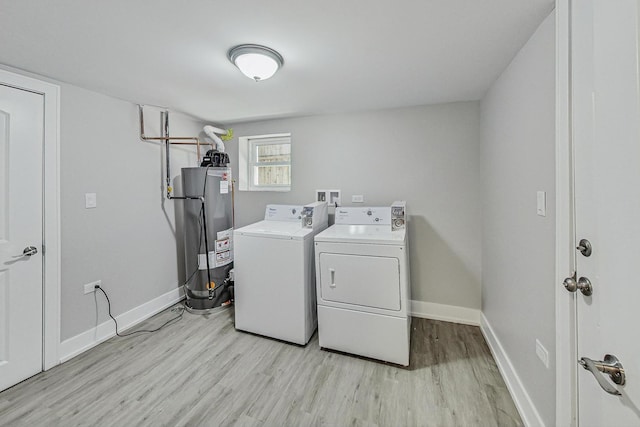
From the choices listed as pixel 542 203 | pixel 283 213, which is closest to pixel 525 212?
pixel 542 203

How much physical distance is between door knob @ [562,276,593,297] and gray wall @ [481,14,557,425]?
0.67 ft

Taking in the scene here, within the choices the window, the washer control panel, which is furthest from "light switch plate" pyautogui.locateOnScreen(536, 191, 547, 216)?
the window

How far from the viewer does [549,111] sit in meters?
1.25

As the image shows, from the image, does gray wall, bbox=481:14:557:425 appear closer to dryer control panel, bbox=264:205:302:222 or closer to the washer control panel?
the washer control panel

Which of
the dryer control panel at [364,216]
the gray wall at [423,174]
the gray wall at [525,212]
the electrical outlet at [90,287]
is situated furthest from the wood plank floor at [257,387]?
the dryer control panel at [364,216]

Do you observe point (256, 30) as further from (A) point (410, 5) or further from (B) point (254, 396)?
(B) point (254, 396)

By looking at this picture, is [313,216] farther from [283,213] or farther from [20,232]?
[20,232]

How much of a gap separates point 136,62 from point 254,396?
2321mm

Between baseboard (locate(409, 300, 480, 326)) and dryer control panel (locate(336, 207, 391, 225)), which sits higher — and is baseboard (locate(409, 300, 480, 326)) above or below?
below

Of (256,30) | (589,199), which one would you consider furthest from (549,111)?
(256,30)

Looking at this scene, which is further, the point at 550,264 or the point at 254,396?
the point at 254,396

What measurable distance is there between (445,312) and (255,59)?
9.09ft

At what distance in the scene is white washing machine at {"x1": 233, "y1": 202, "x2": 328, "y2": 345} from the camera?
2.23 metres

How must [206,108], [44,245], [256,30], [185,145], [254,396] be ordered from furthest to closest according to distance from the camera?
1. [185,145]
2. [206,108]
3. [44,245]
4. [254,396]
5. [256,30]
